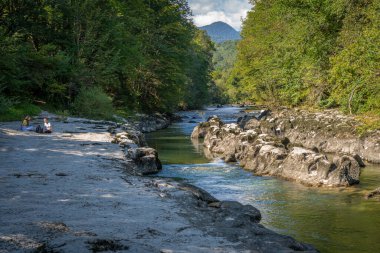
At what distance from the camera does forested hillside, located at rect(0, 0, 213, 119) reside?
82.6 ft

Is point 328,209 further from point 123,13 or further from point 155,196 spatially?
point 123,13

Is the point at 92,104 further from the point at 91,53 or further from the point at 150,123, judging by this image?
the point at 150,123

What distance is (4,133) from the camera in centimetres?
1655

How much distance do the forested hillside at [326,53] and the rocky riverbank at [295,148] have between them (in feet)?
7.10

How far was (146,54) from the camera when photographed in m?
41.2

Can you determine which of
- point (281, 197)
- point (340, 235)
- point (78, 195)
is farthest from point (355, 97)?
point (78, 195)

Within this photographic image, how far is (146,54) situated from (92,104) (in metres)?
15.2

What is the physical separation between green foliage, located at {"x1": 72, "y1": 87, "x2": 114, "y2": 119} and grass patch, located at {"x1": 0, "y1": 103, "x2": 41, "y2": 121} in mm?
3363

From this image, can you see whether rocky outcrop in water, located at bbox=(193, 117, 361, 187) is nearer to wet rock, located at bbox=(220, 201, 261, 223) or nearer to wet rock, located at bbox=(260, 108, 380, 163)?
wet rock, located at bbox=(260, 108, 380, 163)

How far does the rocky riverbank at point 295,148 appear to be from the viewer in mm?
14578

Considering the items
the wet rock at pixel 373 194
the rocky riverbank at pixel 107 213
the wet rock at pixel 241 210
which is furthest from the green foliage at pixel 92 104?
the wet rock at pixel 241 210


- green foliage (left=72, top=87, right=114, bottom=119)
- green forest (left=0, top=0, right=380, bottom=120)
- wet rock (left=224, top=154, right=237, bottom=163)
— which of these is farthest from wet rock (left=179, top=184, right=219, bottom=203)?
green foliage (left=72, top=87, right=114, bottom=119)

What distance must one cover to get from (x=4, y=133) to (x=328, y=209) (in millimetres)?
13683

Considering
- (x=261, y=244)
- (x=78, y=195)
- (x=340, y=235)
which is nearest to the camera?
(x=261, y=244)
